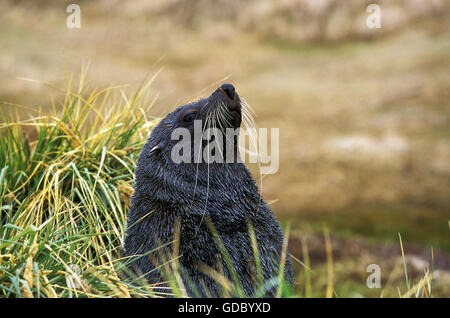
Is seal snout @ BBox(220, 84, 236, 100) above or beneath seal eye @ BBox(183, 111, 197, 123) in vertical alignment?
above

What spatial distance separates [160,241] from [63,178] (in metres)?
1.40

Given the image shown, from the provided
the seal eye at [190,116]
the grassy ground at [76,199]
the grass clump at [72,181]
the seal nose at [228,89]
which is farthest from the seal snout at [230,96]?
the grass clump at [72,181]

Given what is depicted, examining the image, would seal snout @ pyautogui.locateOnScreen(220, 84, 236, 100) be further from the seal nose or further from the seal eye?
the seal eye

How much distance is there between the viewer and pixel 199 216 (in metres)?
2.68

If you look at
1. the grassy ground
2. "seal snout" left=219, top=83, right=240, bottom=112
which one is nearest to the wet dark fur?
"seal snout" left=219, top=83, right=240, bottom=112

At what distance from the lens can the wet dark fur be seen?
8.51ft

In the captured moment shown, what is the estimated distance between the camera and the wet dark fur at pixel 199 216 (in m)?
2.59

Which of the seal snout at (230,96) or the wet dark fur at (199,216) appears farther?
the seal snout at (230,96)

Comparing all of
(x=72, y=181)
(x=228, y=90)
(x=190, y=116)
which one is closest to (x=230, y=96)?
(x=228, y=90)

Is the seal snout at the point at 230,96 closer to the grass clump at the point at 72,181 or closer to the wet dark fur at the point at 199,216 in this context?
the wet dark fur at the point at 199,216

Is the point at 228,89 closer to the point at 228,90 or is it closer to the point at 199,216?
the point at 228,90

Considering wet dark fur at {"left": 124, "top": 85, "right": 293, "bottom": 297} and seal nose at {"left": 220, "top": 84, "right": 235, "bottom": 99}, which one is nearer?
wet dark fur at {"left": 124, "top": 85, "right": 293, "bottom": 297}
